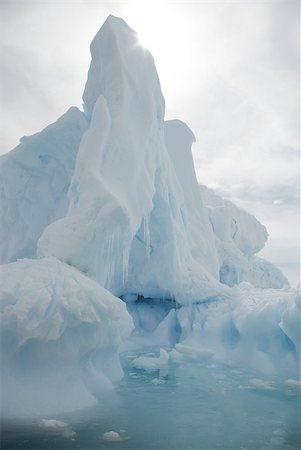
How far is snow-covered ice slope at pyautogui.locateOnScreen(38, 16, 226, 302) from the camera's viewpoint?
7.83 m

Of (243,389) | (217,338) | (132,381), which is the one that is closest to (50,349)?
(132,381)

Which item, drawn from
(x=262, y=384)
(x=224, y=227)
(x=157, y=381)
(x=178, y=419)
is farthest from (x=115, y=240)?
(x=224, y=227)

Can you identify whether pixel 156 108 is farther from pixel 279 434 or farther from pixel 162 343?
pixel 279 434

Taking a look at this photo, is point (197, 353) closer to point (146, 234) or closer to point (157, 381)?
point (157, 381)

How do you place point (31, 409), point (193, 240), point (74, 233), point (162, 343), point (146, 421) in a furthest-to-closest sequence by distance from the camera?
point (193, 240)
point (162, 343)
point (74, 233)
point (146, 421)
point (31, 409)

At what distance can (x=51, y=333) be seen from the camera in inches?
180

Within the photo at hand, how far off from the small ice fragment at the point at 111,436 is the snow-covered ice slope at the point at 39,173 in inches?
324

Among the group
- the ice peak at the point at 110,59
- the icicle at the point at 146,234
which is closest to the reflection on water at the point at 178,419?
the icicle at the point at 146,234

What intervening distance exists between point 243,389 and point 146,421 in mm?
2466

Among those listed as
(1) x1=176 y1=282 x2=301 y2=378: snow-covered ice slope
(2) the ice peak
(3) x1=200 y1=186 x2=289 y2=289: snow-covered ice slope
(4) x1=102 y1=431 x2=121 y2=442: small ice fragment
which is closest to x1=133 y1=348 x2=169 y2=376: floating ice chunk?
(1) x1=176 y1=282 x2=301 y2=378: snow-covered ice slope

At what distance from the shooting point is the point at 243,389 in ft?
20.8

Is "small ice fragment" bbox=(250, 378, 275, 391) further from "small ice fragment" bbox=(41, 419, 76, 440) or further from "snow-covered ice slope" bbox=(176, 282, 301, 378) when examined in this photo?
"small ice fragment" bbox=(41, 419, 76, 440)

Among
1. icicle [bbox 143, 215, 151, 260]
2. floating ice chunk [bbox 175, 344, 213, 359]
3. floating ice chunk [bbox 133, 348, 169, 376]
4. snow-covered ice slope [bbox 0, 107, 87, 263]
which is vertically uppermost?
snow-covered ice slope [bbox 0, 107, 87, 263]

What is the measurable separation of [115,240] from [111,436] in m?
4.86
